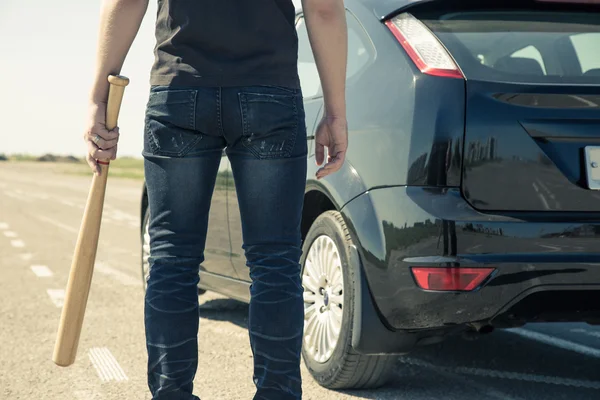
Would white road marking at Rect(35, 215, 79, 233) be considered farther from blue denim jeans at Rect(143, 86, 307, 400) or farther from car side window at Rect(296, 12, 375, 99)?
blue denim jeans at Rect(143, 86, 307, 400)

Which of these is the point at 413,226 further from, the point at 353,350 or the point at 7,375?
the point at 7,375

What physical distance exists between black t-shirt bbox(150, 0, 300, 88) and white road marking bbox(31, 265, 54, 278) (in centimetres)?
616

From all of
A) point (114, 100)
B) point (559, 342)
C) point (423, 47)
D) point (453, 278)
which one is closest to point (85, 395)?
point (453, 278)

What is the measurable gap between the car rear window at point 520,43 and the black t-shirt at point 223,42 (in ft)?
4.00

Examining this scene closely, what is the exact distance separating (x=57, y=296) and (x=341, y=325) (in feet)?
12.1

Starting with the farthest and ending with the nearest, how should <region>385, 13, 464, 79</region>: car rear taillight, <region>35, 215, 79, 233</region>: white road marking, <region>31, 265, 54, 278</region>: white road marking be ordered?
<region>35, 215, 79, 233</region>: white road marking → <region>31, 265, 54, 278</region>: white road marking → <region>385, 13, 464, 79</region>: car rear taillight

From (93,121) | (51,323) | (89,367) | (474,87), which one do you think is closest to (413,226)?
(474,87)

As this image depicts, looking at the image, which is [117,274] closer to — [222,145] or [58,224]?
[222,145]

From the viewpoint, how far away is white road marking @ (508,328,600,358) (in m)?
5.19

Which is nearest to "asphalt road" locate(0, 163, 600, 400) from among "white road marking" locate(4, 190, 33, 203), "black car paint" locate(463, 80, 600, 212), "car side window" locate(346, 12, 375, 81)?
"black car paint" locate(463, 80, 600, 212)

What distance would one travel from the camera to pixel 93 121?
9.19 ft

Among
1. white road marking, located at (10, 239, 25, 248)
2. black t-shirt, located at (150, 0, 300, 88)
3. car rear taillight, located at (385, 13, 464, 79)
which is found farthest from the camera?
white road marking, located at (10, 239, 25, 248)

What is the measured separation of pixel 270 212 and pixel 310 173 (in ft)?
5.69

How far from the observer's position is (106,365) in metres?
4.80
